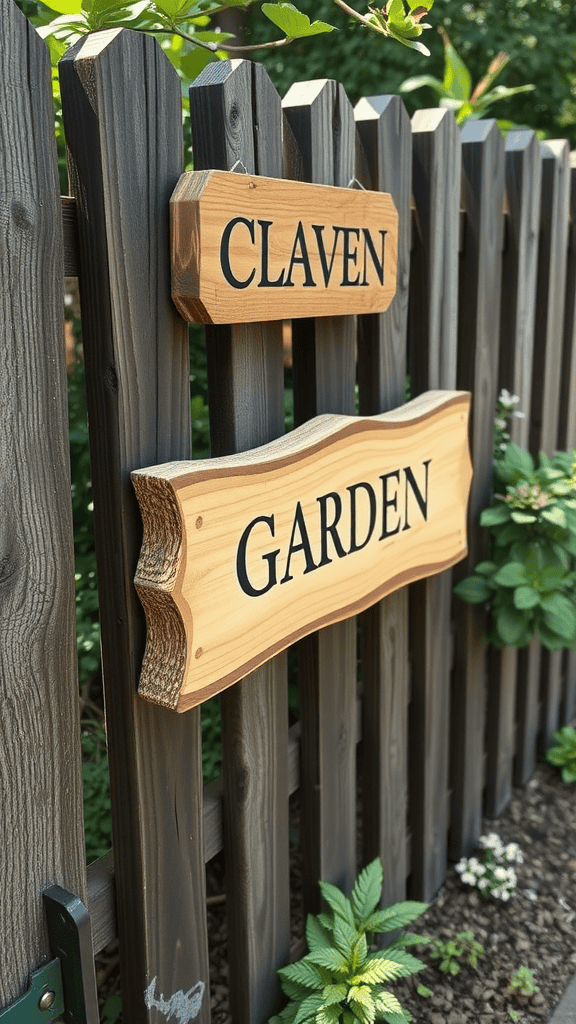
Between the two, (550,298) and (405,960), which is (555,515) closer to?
(550,298)

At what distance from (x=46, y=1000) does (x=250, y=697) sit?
618 mm

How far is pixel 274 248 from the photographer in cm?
154

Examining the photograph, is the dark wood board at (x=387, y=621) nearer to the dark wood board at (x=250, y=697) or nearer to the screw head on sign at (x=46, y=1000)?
the dark wood board at (x=250, y=697)

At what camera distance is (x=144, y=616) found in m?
1.49

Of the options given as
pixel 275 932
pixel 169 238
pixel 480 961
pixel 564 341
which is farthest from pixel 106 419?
pixel 564 341

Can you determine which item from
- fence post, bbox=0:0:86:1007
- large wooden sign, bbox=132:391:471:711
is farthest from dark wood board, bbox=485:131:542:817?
fence post, bbox=0:0:86:1007

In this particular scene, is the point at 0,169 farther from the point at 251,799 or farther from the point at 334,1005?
the point at 334,1005

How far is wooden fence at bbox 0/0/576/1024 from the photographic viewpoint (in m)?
1.28

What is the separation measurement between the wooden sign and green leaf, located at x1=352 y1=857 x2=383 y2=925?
4.30ft

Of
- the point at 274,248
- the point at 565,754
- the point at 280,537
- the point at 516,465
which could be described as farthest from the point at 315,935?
the point at 565,754

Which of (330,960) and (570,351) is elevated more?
(570,351)

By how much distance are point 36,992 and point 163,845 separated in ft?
1.02

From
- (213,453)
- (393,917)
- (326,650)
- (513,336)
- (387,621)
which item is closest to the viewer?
(213,453)

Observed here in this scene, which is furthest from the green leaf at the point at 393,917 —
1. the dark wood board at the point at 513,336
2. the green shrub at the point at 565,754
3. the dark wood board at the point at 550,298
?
the dark wood board at the point at 550,298
